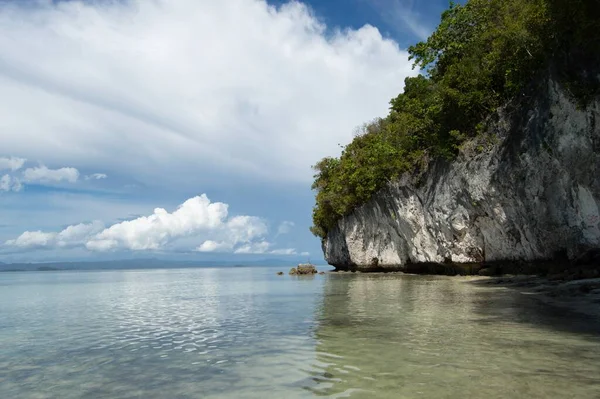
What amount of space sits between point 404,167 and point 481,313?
24.0 metres

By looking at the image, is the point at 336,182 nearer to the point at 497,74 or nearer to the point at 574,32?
the point at 497,74

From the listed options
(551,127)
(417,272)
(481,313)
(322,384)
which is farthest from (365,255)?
(322,384)

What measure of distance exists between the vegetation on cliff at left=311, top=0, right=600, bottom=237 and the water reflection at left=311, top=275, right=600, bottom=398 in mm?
10523

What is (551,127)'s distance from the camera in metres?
19.3

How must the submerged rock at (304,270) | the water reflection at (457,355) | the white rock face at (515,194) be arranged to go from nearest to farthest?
A: the water reflection at (457,355) → the white rock face at (515,194) → the submerged rock at (304,270)

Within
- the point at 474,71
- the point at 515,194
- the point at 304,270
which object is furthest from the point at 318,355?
the point at 304,270

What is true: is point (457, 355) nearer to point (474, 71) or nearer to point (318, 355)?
point (318, 355)

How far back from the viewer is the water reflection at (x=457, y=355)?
637 cm

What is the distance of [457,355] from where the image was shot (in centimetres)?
838

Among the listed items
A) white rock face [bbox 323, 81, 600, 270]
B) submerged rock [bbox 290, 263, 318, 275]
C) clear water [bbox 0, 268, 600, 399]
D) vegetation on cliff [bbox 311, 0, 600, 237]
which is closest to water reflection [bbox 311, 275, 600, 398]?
clear water [bbox 0, 268, 600, 399]

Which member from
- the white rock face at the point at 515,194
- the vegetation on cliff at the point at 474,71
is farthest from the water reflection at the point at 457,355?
the vegetation on cliff at the point at 474,71

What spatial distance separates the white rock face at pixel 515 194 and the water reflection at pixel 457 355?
7.47 meters

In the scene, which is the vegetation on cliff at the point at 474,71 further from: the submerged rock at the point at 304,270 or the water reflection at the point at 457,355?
the submerged rock at the point at 304,270

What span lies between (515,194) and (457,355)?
1813 cm
